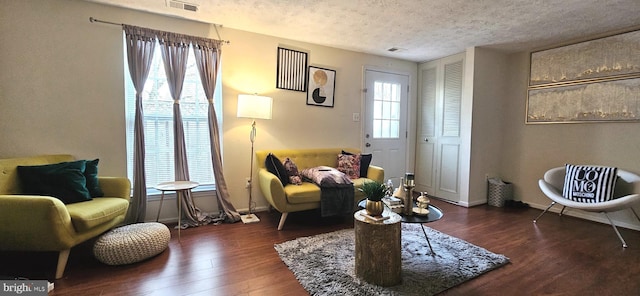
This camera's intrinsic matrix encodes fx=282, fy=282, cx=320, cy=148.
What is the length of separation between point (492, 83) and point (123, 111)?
15.4 ft

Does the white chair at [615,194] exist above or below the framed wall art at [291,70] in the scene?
below

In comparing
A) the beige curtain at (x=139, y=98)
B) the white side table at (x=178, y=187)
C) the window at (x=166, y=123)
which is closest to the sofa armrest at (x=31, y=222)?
the white side table at (x=178, y=187)

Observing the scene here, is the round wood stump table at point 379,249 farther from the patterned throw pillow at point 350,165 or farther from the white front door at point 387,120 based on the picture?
the white front door at point 387,120

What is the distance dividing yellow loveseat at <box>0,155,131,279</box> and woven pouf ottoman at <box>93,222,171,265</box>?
0.13m

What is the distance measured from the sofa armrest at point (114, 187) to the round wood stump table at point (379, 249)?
2.16 meters

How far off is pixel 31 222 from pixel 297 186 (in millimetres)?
2063

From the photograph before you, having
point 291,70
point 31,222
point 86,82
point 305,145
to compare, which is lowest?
point 31,222

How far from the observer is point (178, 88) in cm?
305

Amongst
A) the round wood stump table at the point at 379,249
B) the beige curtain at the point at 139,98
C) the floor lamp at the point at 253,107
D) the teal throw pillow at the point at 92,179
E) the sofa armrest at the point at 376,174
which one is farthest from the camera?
the sofa armrest at the point at 376,174

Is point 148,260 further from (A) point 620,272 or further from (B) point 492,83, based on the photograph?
(B) point 492,83

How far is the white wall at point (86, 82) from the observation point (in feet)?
8.27

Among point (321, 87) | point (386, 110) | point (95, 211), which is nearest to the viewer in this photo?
point (95, 211)

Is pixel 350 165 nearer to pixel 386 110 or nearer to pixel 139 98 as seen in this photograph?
pixel 386 110

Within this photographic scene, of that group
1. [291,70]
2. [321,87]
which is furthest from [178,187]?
[321,87]
